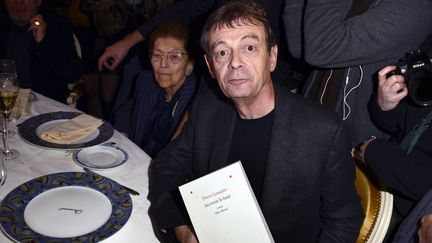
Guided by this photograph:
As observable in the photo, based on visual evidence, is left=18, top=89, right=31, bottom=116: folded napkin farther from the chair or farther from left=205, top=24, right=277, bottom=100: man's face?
the chair

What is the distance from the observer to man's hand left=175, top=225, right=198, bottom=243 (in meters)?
1.42

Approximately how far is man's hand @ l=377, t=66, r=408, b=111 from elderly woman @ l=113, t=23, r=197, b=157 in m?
0.98

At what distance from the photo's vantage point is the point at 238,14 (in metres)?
1.40

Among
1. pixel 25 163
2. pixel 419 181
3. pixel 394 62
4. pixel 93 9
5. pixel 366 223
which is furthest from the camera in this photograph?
pixel 93 9

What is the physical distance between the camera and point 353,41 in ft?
5.32

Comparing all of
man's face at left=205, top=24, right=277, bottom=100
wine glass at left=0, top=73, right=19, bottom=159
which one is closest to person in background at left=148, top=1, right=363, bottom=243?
man's face at left=205, top=24, right=277, bottom=100

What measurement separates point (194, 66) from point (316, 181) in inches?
44.1

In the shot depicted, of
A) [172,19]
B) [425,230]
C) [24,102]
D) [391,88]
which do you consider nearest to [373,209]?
[425,230]

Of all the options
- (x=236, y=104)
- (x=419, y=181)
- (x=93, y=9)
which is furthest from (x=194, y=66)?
(x=93, y=9)

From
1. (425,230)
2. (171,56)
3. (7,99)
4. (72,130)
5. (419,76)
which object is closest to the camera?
(425,230)

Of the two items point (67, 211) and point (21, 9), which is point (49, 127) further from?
point (21, 9)

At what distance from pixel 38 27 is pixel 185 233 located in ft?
6.81

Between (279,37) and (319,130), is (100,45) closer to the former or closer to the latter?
(279,37)

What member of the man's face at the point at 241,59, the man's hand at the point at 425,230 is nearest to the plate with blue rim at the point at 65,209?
the man's face at the point at 241,59
